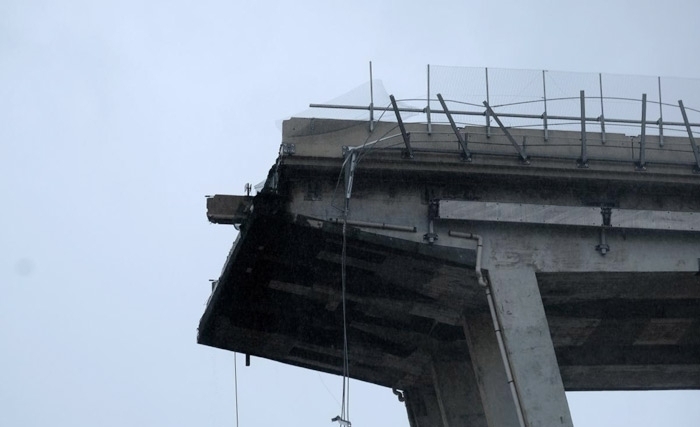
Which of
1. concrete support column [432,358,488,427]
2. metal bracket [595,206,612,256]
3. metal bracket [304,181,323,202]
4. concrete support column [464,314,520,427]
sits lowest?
concrete support column [432,358,488,427]

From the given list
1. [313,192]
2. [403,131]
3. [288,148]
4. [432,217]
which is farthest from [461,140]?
[288,148]

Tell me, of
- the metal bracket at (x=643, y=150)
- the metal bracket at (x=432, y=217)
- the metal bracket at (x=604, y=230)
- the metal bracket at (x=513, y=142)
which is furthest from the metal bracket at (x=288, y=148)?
the metal bracket at (x=643, y=150)

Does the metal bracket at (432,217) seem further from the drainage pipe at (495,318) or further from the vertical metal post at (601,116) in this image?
the vertical metal post at (601,116)

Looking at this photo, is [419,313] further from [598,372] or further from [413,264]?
[598,372]

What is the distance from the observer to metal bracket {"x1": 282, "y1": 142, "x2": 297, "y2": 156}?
35125 millimetres

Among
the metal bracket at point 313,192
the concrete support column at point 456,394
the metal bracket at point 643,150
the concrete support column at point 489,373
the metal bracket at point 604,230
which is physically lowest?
the concrete support column at point 456,394

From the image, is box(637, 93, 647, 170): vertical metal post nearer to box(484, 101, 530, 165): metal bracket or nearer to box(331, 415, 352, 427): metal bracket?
box(484, 101, 530, 165): metal bracket

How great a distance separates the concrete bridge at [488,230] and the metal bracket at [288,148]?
1.6 inches

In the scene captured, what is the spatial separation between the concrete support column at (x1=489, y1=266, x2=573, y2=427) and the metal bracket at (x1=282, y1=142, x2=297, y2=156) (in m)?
6.62

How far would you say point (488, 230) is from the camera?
3616 centimetres

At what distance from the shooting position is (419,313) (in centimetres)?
4088

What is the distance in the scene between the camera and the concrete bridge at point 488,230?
35406 mm

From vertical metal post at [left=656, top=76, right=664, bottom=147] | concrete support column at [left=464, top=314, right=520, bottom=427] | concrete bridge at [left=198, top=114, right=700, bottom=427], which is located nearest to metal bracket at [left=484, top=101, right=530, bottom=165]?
concrete bridge at [left=198, top=114, right=700, bottom=427]

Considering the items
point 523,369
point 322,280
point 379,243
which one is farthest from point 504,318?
point 322,280
